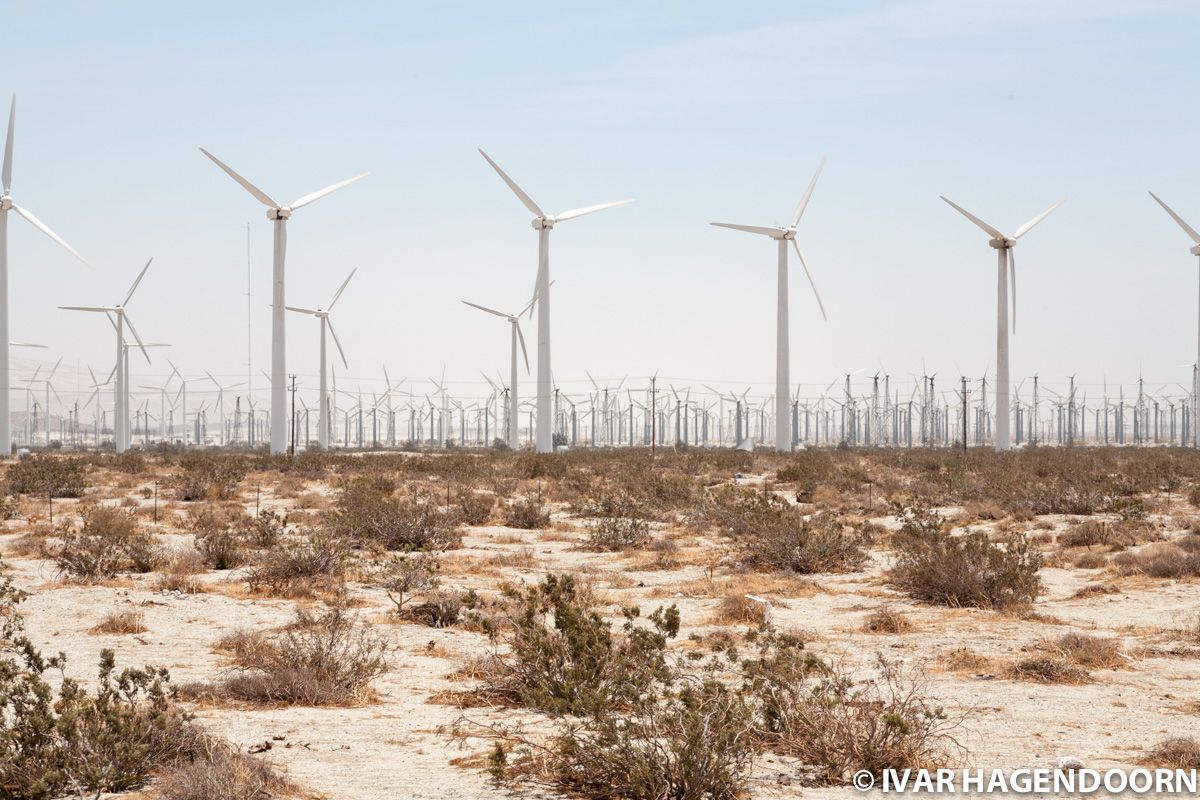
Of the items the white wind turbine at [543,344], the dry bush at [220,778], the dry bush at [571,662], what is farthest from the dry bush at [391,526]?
the white wind turbine at [543,344]

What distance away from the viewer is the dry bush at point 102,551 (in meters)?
19.9

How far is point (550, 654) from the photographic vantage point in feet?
38.3

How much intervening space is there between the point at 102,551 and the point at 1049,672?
15216 millimetres

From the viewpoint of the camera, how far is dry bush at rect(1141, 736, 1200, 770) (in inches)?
376

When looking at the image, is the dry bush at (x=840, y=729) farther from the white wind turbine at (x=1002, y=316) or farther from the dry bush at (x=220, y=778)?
the white wind turbine at (x=1002, y=316)

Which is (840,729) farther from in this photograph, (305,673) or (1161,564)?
(1161,564)

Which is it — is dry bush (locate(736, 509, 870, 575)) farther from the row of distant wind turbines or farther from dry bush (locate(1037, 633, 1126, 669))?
the row of distant wind turbines

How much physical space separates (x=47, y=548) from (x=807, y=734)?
18265 millimetres

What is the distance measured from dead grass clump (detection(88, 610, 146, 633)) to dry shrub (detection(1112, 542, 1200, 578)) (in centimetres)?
1610

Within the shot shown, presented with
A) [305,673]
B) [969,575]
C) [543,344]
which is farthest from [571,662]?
[543,344]

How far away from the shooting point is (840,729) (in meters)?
9.71

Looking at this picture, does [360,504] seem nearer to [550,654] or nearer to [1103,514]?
[550,654]

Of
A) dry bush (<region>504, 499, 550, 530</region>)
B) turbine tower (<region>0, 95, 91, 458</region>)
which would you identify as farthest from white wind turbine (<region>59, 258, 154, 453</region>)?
dry bush (<region>504, 499, 550, 530</region>)

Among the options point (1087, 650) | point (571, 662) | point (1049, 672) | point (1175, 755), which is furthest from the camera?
point (1087, 650)
